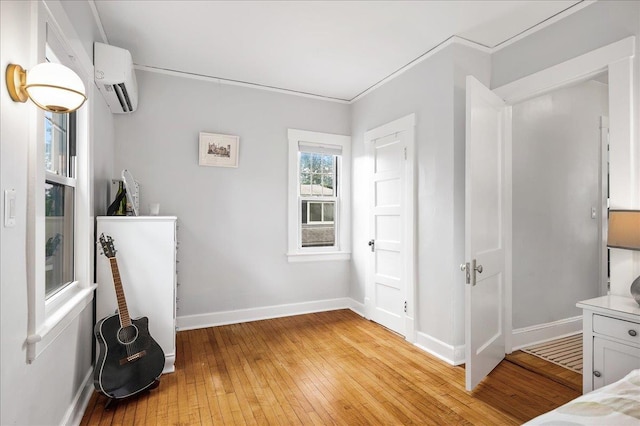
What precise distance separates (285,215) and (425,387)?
2.39m

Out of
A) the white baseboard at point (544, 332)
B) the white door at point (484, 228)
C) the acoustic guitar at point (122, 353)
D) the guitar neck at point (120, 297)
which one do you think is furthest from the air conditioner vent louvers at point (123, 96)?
the white baseboard at point (544, 332)

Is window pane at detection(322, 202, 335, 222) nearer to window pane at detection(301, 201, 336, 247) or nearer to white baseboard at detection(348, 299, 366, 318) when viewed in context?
window pane at detection(301, 201, 336, 247)

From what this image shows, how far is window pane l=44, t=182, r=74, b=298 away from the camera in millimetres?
1832

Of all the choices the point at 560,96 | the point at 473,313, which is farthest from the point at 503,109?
the point at 473,313

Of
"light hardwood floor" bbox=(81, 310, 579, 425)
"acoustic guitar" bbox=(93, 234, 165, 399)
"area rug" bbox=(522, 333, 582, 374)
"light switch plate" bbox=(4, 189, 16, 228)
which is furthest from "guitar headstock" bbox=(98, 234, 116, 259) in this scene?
"area rug" bbox=(522, 333, 582, 374)

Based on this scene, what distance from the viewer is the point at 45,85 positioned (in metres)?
1.24

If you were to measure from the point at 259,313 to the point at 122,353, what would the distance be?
1.78 metres

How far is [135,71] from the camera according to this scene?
3.39 meters

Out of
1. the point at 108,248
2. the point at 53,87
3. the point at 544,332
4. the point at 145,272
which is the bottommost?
the point at 544,332

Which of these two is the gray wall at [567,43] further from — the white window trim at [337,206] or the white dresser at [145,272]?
the white dresser at [145,272]

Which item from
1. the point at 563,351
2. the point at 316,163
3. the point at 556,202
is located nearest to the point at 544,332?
the point at 563,351

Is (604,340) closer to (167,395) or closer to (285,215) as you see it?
(167,395)

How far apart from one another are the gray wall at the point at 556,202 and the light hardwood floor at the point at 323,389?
0.89m

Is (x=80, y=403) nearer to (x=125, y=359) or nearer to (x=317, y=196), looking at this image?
(x=125, y=359)
